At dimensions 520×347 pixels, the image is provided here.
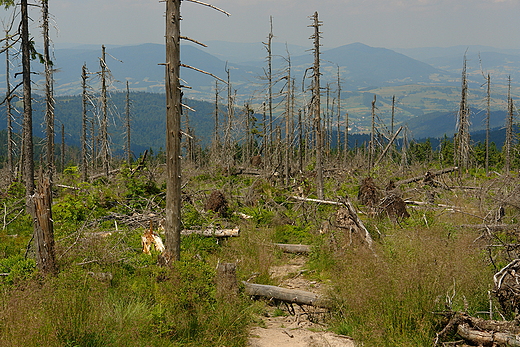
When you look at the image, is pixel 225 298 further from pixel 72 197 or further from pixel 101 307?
pixel 72 197

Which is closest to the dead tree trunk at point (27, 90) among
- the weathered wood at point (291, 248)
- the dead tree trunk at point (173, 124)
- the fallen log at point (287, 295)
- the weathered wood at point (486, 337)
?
the dead tree trunk at point (173, 124)

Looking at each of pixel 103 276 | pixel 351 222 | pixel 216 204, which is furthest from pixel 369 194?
pixel 103 276

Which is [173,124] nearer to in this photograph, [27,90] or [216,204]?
[27,90]

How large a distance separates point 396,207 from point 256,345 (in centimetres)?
726

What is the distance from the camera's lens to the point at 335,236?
32.5 feet

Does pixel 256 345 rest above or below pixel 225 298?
below

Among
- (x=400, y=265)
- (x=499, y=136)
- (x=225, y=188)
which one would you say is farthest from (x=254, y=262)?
(x=499, y=136)

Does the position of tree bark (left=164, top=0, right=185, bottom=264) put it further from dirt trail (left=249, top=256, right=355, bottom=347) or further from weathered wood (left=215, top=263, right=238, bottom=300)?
dirt trail (left=249, top=256, right=355, bottom=347)

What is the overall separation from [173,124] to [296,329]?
378cm

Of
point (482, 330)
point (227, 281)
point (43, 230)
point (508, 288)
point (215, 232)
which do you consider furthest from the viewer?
point (215, 232)

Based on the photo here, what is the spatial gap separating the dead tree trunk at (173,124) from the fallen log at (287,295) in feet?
5.46

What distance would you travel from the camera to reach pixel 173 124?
6758 mm

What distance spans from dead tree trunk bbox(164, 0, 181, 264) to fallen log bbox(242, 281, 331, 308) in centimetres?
167

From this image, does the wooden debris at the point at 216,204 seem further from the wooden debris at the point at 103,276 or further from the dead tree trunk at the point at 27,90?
the wooden debris at the point at 103,276
